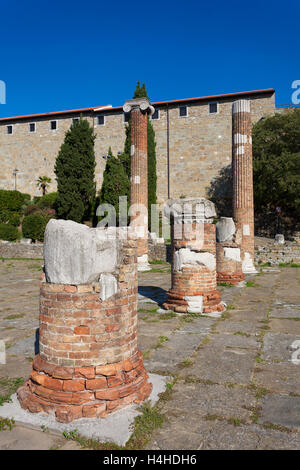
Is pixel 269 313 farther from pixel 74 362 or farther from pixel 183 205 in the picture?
pixel 74 362

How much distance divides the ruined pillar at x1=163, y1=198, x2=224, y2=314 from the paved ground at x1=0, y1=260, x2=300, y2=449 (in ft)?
1.09

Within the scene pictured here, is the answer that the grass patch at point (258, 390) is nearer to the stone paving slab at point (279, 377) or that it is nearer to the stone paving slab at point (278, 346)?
the stone paving slab at point (279, 377)

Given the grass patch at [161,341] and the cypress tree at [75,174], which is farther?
the cypress tree at [75,174]

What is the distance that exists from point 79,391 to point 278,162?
20.8 metres

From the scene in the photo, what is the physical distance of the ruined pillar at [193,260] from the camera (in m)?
5.93

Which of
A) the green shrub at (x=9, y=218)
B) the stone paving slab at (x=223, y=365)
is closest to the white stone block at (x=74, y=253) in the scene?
the stone paving slab at (x=223, y=365)

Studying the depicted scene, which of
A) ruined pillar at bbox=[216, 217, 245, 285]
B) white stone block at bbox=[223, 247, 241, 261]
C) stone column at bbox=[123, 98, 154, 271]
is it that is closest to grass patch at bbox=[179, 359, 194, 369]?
ruined pillar at bbox=[216, 217, 245, 285]

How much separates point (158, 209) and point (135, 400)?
25357 mm

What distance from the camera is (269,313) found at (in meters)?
5.83

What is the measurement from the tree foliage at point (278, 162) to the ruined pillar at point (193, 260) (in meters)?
15.9

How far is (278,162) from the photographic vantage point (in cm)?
2062

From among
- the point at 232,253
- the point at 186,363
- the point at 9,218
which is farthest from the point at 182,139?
the point at 186,363

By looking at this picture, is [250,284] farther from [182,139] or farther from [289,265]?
[182,139]

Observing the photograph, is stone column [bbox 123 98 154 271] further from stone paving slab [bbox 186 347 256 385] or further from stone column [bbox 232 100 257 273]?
stone paving slab [bbox 186 347 256 385]
